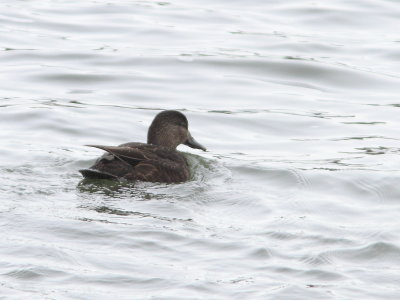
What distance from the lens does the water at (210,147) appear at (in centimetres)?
818

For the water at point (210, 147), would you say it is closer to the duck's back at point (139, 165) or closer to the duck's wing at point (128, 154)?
the duck's back at point (139, 165)

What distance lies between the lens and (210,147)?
1297 centimetres

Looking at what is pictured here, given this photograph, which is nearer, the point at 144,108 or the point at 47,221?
the point at 47,221

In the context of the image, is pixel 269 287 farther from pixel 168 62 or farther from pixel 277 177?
pixel 168 62

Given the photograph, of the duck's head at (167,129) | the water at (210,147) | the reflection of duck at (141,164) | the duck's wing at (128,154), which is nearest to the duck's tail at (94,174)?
the reflection of duck at (141,164)

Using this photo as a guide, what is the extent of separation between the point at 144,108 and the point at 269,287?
7.00m

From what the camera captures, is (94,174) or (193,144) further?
(193,144)

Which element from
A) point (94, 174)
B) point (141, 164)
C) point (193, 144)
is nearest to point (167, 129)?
point (193, 144)

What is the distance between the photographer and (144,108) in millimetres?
14578

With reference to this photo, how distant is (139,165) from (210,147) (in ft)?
7.26

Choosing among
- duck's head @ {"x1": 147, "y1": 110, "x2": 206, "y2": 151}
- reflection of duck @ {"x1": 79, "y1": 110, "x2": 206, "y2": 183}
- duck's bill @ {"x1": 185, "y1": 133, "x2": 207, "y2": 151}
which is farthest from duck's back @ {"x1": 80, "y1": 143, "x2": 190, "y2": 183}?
duck's bill @ {"x1": 185, "y1": 133, "x2": 207, "y2": 151}

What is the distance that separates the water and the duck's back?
0.15 m

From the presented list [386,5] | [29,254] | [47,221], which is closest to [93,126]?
[47,221]

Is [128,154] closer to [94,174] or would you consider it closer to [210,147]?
[94,174]
